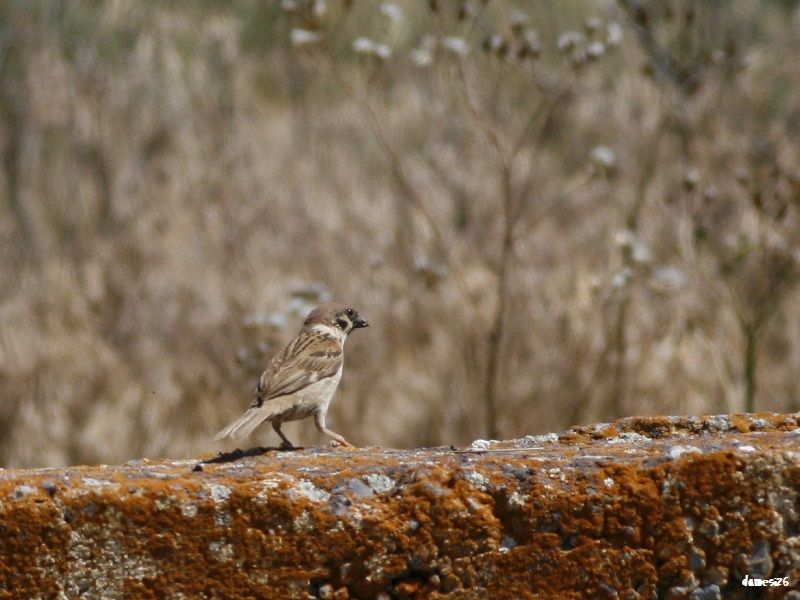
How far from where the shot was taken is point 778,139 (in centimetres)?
1055

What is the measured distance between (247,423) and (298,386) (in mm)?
390

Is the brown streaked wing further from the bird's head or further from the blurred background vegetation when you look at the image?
the blurred background vegetation

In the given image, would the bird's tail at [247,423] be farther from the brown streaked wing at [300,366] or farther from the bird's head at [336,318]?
the bird's head at [336,318]

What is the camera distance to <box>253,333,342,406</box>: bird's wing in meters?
5.42

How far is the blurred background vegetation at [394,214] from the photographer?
8.47m

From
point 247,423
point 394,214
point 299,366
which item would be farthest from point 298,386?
point 394,214

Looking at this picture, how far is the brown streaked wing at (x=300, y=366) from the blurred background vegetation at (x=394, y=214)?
164 centimetres

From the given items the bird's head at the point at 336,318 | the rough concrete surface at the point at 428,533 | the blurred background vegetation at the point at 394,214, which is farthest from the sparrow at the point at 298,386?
the rough concrete surface at the point at 428,533

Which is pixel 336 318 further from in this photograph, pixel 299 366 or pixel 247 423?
pixel 247 423

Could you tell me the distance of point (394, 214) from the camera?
9.75 m

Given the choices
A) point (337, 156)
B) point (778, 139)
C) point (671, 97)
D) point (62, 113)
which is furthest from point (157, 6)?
point (778, 139)

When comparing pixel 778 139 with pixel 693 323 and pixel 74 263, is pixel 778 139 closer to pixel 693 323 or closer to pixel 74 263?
pixel 693 323

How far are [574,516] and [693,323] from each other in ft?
18.6

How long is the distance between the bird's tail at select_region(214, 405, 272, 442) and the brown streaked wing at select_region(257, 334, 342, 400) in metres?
0.07
